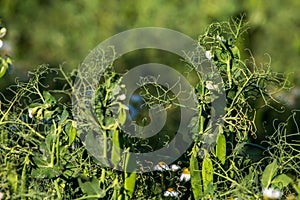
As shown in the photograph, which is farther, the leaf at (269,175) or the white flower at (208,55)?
the white flower at (208,55)

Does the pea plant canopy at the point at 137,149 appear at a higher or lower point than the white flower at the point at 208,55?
lower

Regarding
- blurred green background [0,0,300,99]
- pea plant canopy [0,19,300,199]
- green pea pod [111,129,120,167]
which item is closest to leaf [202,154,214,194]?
pea plant canopy [0,19,300,199]

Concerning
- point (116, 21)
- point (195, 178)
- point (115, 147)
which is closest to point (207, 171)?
point (195, 178)

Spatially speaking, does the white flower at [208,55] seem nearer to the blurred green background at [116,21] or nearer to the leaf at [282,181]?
the leaf at [282,181]

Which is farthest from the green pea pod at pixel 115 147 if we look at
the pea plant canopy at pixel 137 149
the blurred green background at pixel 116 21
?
the blurred green background at pixel 116 21

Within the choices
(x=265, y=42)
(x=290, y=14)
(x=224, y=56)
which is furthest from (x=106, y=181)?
(x=290, y=14)

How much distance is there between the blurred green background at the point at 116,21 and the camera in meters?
2.64

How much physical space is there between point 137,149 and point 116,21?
6.20 feet

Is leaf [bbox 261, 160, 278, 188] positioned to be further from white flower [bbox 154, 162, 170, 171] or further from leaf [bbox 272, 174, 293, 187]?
white flower [bbox 154, 162, 170, 171]

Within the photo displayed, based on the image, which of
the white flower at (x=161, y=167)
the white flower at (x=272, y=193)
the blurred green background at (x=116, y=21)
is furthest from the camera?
the blurred green background at (x=116, y=21)

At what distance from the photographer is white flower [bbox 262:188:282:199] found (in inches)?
34.2

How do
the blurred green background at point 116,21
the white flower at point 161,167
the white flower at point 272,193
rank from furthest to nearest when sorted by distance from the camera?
the blurred green background at point 116,21, the white flower at point 161,167, the white flower at point 272,193

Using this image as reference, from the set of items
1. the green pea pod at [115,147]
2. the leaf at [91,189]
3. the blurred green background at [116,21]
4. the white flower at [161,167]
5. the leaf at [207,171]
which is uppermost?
the blurred green background at [116,21]

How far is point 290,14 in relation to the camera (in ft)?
9.27
